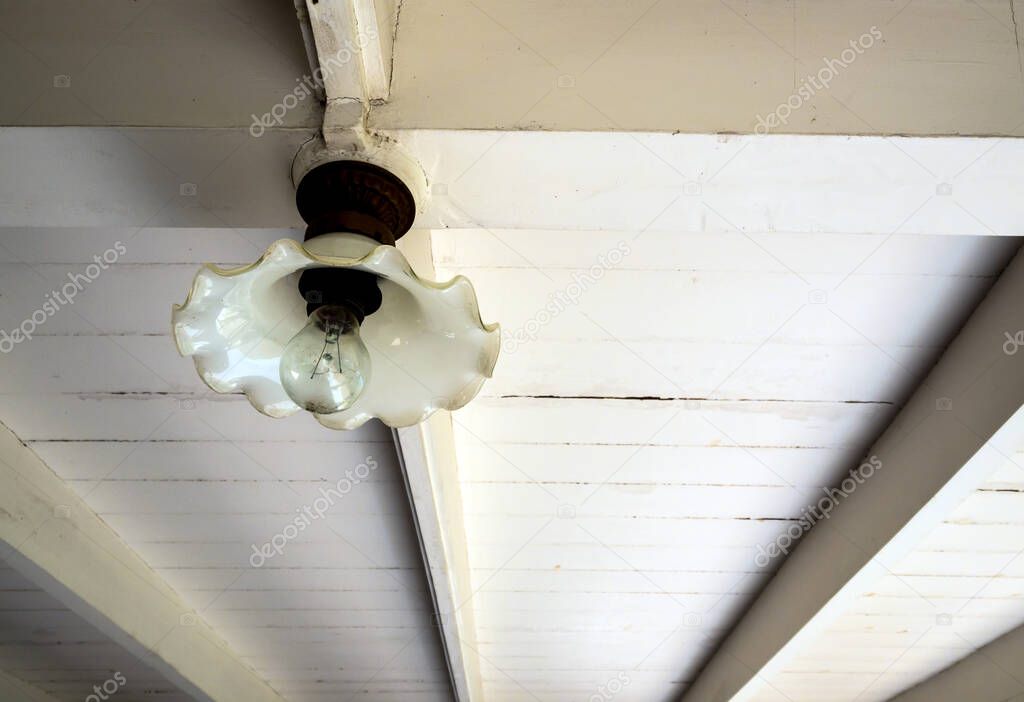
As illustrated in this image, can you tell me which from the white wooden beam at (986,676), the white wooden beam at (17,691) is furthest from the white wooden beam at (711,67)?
the white wooden beam at (17,691)

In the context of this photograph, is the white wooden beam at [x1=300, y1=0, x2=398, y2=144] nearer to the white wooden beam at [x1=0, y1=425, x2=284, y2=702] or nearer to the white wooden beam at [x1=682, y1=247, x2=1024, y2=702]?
the white wooden beam at [x1=682, y1=247, x2=1024, y2=702]

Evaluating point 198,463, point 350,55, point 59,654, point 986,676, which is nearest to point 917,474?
A: point 350,55

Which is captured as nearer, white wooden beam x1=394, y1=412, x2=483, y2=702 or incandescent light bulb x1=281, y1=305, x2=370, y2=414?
incandescent light bulb x1=281, y1=305, x2=370, y2=414

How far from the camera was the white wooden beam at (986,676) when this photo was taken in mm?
2197

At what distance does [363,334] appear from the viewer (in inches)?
29.3

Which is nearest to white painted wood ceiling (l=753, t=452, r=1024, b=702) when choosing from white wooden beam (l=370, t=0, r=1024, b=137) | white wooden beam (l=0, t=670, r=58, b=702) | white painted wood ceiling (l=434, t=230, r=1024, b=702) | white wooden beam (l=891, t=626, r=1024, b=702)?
white wooden beam (l=891, t=626, r=1024, b=702)

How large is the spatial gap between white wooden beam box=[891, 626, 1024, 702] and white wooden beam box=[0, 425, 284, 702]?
2412 millimetres

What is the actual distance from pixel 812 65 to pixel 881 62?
72mm

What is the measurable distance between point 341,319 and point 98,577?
4.77ft

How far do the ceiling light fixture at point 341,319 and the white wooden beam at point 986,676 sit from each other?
2.34 metres

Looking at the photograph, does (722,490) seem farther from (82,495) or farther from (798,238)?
(82,495)

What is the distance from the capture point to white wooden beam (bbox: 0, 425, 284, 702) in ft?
4.72

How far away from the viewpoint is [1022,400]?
1.01 meters

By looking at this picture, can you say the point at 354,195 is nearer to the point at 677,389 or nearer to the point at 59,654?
the point at 677,389
